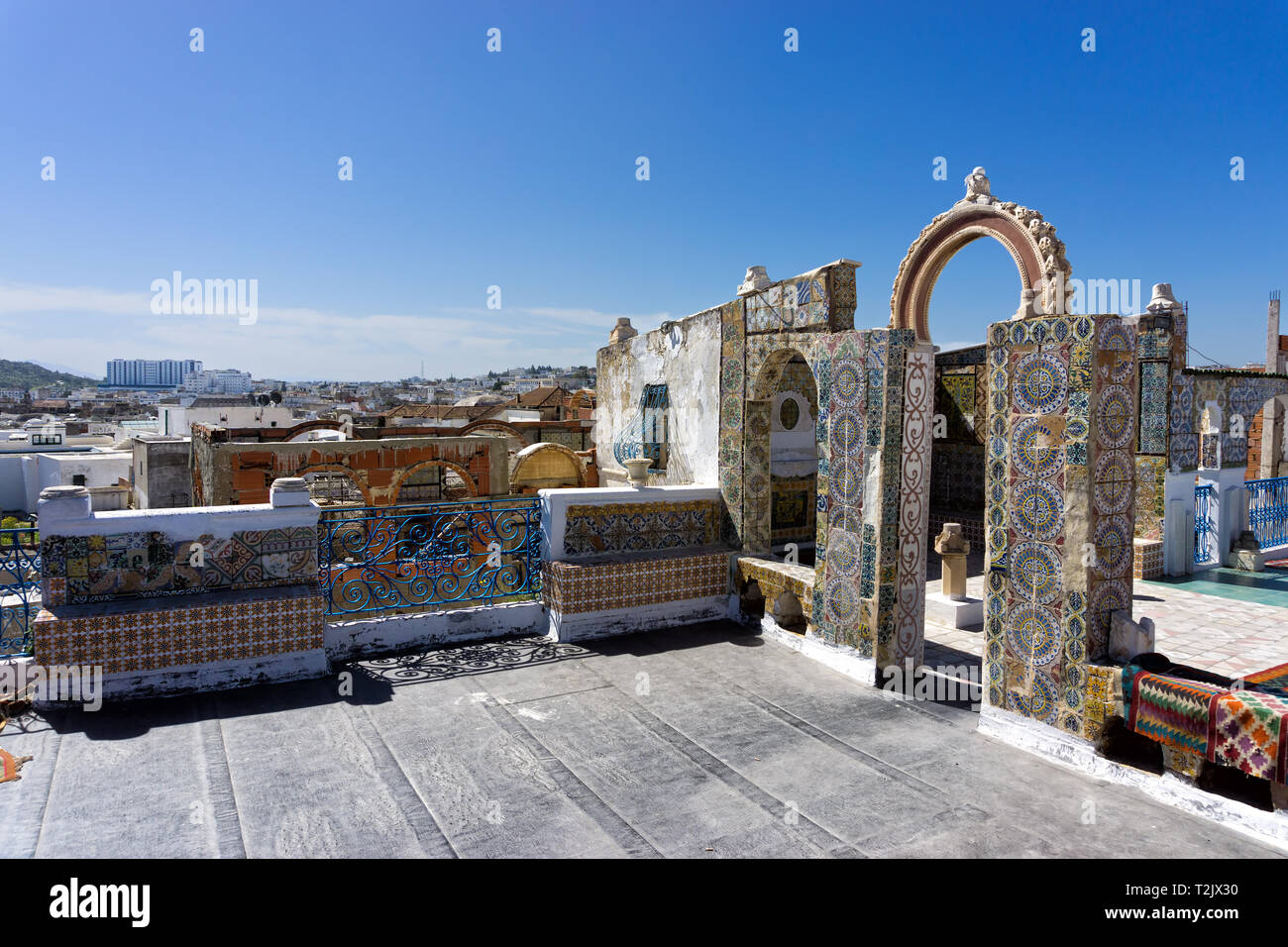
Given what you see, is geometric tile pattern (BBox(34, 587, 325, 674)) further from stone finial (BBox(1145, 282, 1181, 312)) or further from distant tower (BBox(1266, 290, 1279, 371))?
distant tower (BBox(1266, 290, 1279, 371))

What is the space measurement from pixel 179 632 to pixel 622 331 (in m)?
6.35

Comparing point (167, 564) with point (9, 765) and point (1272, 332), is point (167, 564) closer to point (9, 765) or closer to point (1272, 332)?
point (9, 765)

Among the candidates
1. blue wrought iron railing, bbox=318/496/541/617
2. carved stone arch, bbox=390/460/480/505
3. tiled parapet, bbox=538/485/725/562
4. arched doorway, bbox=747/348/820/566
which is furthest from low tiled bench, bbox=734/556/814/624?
carved stone arch, bbox=390/460/480/505

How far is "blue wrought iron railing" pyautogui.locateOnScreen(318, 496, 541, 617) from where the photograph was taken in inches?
236

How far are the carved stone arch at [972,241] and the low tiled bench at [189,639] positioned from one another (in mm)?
7143

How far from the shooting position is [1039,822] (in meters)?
3.64

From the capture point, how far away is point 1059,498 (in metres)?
4.09

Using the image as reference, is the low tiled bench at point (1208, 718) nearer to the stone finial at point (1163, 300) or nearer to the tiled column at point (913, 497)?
the tiled column at point (913, 497)

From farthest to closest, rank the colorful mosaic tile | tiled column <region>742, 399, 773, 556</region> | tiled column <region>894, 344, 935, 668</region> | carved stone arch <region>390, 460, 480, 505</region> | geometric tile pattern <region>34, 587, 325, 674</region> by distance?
carved stone arch <region>390, 460, 480, 505</region> < tiled column <region>742, 399, 773, 556</region> < the colorful mosaic tile < tiled column <region>894, 344, 935, 668</region> < geometric tile pattern <region>34, 587, 325, 674</region>

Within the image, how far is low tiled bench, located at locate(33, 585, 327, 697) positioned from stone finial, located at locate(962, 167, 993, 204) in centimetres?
929

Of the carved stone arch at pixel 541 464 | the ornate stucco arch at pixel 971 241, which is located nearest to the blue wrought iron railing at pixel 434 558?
the ornate stucco arch at pixel 971 241

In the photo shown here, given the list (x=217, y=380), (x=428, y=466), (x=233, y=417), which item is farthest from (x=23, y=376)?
(x=428, y=466)

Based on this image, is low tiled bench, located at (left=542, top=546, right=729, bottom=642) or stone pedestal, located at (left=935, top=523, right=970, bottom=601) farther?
stone pedestal, located at (left=935, top=523, right=970, bottom=601)
